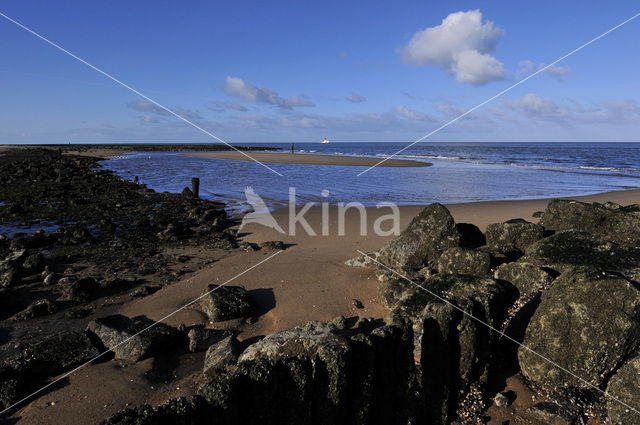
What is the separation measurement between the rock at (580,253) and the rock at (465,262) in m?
0.67

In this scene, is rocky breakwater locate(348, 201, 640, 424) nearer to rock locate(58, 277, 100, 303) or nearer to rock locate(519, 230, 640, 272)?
rock locate(519, 230, 640, 272)

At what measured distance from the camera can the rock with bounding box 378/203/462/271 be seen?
8445 mm

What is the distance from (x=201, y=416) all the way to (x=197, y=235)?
1042cm

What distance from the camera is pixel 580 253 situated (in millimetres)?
6805

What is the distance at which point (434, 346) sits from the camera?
169 inches

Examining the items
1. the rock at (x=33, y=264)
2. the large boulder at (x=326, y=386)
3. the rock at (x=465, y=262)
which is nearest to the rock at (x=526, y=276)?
the rock at (x=465, y=262)

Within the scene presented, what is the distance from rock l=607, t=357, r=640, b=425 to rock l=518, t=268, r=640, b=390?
0.24 metres

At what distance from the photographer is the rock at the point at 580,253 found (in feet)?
21.0

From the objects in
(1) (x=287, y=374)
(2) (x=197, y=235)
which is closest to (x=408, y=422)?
(1) (x=287, y=374)

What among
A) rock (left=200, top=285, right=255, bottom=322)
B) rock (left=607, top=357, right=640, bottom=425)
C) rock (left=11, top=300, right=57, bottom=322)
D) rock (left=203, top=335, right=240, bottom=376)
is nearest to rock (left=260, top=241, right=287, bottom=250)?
rock (left=200, top=285, right=255, bottom=322)

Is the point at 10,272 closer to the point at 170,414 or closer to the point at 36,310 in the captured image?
the point at 36,310

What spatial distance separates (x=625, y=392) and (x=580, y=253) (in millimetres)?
3267

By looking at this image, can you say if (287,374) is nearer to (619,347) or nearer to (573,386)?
(573,386)

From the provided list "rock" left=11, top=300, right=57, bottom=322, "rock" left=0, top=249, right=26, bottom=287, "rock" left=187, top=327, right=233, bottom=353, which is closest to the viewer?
"rock" left=187, top=327, right=233, bottom=353
